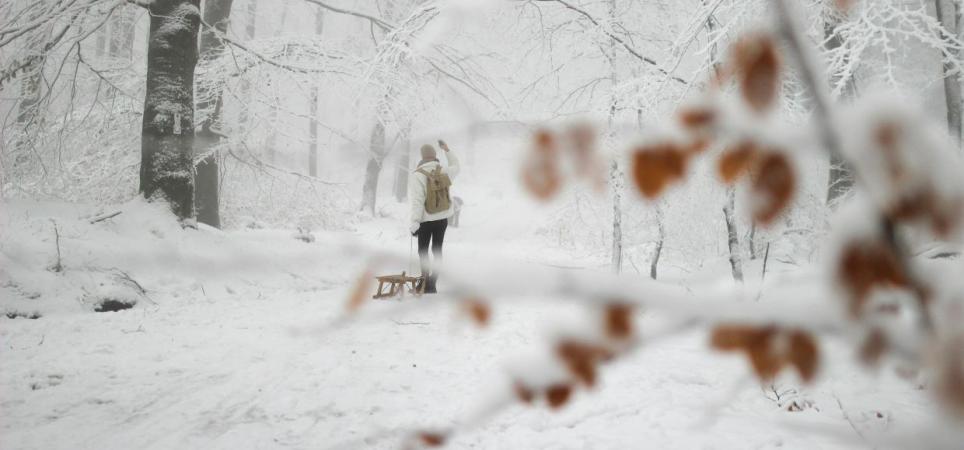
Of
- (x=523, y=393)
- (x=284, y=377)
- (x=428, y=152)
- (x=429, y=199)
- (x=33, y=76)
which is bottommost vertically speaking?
(x=284, y=377)

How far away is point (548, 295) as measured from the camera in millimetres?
668

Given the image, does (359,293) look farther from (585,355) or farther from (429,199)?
(429,199)

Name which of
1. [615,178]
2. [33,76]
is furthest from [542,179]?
[33,76]

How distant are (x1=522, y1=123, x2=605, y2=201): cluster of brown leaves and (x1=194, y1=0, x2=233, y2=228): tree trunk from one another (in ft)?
27.4

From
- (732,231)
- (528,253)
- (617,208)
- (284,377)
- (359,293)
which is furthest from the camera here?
(528,253)

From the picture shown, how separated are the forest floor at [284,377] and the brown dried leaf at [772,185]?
0.49 m

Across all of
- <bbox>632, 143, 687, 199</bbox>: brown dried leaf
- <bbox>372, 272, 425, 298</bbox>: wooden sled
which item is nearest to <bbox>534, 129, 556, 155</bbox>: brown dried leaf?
<bbox>632, 143, 687, 199</bbox>: brown dried leaf

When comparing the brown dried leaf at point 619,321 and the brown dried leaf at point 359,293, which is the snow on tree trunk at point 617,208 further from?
the brown dried leaf at point 619,321

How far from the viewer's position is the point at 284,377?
3582 millimetres

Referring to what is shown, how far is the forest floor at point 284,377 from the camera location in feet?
9.02

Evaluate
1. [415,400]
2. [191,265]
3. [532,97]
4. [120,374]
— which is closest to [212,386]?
[120,374]

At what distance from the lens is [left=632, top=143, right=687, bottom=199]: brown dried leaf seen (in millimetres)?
666

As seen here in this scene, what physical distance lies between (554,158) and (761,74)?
1.30 feet

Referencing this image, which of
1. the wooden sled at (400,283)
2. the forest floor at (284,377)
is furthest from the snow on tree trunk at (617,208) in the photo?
the wooden sled at (400,283)
